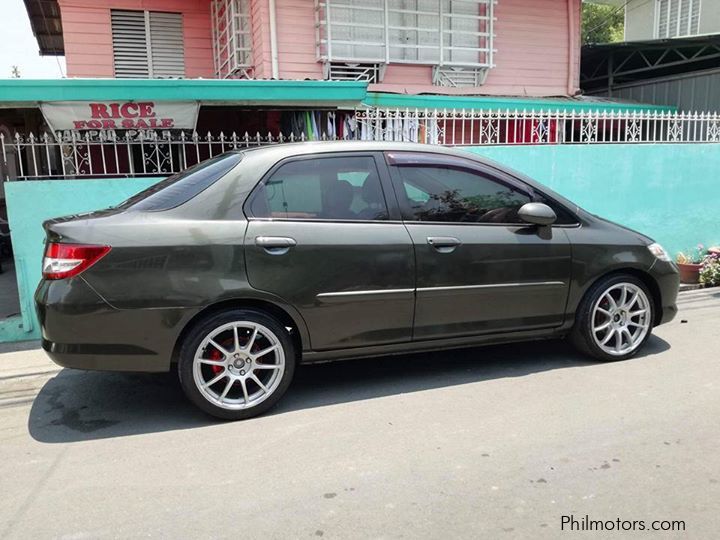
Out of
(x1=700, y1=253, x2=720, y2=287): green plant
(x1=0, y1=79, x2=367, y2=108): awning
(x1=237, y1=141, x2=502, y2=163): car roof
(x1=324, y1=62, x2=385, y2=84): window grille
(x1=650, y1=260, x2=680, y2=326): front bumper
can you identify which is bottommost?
(x1=700, y1=253, x2=720, y2=287): green plant

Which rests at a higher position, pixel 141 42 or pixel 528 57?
pixel 141 42

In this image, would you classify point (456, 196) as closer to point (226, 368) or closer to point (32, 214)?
point (226, 368)

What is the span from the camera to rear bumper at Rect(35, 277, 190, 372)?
11.7 ft

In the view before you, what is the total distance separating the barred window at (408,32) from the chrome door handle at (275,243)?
23.6 feet

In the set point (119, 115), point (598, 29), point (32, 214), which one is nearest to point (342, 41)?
point (119, 115)

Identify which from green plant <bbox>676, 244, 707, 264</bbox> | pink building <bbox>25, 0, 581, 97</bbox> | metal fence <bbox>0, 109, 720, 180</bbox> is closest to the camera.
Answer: metal fence <bbox>0, 109, 720, 180</bbox>

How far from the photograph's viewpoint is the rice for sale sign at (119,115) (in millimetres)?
5930

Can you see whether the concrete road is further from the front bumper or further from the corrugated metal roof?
the corrugated metal roof

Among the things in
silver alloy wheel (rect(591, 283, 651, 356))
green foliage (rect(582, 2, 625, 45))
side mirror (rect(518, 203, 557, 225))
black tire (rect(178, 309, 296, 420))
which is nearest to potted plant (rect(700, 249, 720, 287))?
silver alloy wheel (rect(591, 283, 651, 356))

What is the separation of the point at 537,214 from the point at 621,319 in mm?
1208

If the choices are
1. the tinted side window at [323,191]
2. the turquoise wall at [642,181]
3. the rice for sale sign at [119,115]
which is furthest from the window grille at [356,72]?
the tinted side window at [323,191]

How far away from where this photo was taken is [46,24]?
13969mm

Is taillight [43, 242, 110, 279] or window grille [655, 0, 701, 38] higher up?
window grille [655, 0, 701, 38]

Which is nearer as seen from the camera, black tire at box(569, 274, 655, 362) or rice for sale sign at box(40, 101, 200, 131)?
black tire at box(569, 274, 655, 362)
